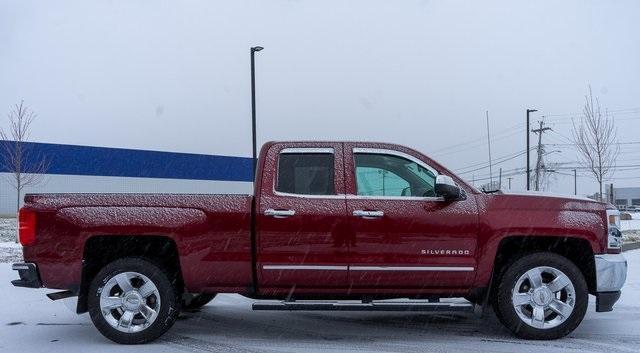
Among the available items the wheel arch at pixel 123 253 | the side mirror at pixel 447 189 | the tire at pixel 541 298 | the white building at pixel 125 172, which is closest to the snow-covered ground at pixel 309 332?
the tire at pixel 541 298

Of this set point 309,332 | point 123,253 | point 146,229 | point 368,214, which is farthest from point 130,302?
point 368,214

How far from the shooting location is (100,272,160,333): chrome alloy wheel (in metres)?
5.77

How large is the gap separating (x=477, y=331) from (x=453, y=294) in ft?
2.60

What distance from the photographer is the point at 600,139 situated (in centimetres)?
2138

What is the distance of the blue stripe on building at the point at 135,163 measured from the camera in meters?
33.1

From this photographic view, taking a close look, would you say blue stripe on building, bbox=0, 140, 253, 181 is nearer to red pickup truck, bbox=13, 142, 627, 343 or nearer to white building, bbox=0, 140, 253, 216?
white building, bbox=0, 140, 253, 216

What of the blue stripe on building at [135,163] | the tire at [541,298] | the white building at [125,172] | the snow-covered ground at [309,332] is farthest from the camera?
the blue stripe on building at [135,163]

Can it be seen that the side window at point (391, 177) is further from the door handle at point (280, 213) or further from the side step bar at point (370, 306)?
the side step bar at point (370, 306)

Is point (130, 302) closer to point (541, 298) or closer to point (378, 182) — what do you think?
point (378, 182)

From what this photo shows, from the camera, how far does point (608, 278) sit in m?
5.89

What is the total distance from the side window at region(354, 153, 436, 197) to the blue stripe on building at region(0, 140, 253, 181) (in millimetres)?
27648

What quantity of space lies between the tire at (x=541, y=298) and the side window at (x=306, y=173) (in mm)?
1842

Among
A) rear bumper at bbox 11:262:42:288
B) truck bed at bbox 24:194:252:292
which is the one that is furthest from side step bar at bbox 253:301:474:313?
rear bumper at bbox 11:262:42:288

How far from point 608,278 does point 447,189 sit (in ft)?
5.71
